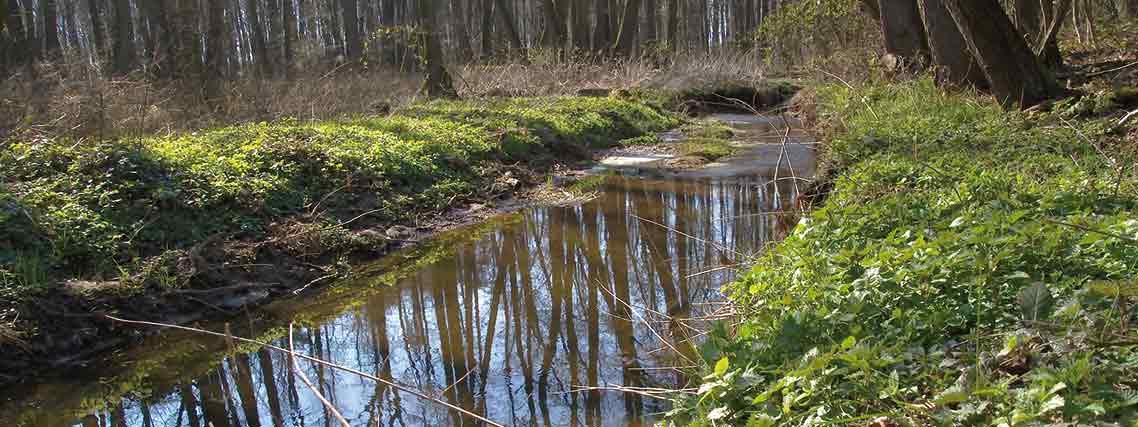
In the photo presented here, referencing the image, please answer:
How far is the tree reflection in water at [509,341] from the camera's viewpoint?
3.94 meters

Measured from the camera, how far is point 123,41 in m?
18.6

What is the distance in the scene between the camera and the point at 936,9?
33.1 feet

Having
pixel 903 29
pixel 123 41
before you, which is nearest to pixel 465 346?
pixel 903 29

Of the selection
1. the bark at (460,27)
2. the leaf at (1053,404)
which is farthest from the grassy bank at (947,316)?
the bark at (460,27)

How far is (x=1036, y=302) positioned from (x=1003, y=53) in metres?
6.65

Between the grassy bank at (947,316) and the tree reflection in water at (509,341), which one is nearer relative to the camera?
the grassy bank at (947,316)

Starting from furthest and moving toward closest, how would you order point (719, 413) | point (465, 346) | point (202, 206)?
1. point (202, 206)
2. point (465, 346)
3. point (719, 413)

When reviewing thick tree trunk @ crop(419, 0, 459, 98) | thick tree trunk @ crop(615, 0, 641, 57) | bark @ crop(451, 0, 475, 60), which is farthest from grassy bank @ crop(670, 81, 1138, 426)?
bark @ crop(451, 0, 475, 60)

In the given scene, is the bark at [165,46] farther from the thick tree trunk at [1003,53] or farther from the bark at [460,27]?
the bark at [460,27]

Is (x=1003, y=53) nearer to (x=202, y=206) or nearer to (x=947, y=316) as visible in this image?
(x=947, y=316)

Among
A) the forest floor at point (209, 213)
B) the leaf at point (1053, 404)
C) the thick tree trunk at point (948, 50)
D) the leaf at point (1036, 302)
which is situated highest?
the thick tree trunk at point (948, 50)

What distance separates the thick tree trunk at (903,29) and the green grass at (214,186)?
6.02 m

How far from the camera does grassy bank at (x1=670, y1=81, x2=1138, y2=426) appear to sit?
7.61 ft

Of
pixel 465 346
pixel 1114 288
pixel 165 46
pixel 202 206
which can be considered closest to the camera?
pixel 1114 288
